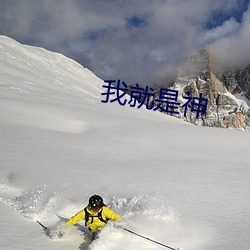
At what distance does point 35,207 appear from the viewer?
22.6ft

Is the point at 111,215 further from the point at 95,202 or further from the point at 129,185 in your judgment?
the point at 129,185

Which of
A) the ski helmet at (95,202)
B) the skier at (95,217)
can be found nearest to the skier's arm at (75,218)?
the skier at (95,217)

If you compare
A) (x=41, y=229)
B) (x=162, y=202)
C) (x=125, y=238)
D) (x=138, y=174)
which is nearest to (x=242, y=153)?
(x=138, y=174)

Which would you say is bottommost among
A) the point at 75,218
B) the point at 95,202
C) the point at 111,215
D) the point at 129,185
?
the point at 75,218

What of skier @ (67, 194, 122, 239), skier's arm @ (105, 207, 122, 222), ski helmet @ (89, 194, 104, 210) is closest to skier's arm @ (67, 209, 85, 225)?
skier @ (67, 194, 122, 239)

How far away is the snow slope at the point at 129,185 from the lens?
5559 mm

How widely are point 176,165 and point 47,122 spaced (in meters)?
9.07

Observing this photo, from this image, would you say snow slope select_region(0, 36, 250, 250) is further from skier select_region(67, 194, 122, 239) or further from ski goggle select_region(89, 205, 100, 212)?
ski goggle select_region(89, 205, 100, 212)

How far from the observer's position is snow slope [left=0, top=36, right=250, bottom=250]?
5559 mm

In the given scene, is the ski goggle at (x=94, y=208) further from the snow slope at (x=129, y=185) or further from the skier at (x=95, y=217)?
the snow slope at (x=129, y=185)

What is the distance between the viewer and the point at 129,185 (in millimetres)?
8133

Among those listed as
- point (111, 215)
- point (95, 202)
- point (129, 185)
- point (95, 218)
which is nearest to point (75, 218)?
point (95, 218)

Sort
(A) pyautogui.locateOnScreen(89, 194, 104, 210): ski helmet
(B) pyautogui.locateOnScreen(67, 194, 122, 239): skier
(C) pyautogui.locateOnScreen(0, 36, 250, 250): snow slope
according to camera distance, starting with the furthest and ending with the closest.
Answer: (B) pyautogui.locateOnScreen(67, 194, 122, 239): skier < (A) pyautogui.locateOnScreen(89, 194, 104, 210): ski helmet < (C) pyautogui.locateOnScreen(0, 36, 250, 250): snow slope

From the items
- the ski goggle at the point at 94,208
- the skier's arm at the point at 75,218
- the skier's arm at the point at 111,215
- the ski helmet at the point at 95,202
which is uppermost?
the ski helmet at the point at 95,202
